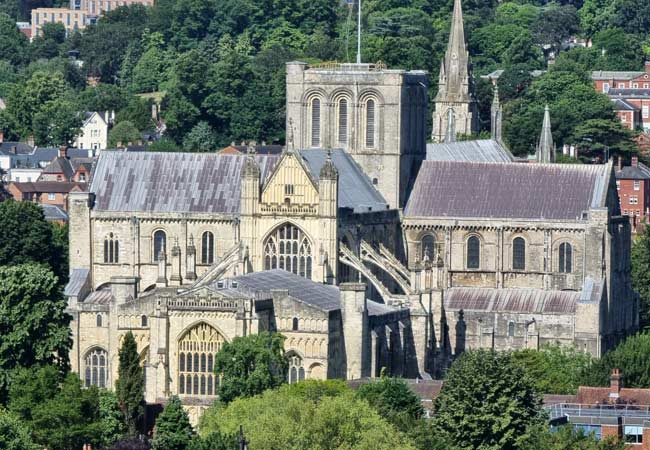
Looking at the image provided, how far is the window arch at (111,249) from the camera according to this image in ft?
467

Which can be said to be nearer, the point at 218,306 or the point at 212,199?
the point at 218,306

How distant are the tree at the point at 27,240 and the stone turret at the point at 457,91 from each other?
1532 inches

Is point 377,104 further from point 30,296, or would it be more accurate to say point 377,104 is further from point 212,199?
point 30,296

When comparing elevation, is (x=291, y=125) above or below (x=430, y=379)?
above

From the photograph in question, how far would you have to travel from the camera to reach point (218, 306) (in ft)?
410

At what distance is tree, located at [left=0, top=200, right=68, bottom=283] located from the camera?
152m

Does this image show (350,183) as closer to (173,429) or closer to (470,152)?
(470,152)

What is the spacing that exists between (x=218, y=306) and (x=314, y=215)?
1174 cm

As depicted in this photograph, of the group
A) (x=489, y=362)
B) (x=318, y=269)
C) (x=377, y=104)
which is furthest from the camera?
(x=377, y=104)

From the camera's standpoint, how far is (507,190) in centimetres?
14350

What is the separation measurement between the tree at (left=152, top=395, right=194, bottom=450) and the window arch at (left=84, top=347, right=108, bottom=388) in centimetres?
2075

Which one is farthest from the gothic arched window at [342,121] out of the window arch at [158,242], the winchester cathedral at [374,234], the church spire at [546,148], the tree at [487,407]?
the church spire at [546,148]

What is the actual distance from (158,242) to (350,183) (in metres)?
8.64

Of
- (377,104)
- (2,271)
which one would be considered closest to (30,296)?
A: (2,271)
